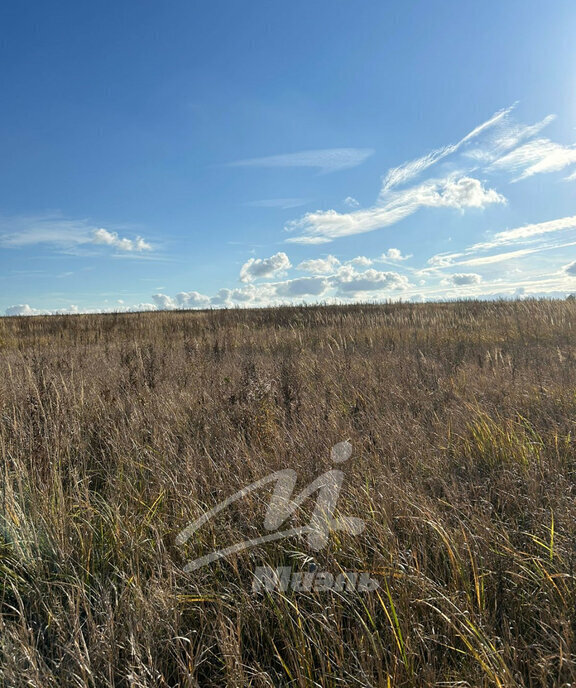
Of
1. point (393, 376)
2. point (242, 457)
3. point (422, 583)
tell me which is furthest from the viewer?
point (393, 376)

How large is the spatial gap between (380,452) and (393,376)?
2307 mm

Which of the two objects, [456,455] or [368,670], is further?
[456,455]

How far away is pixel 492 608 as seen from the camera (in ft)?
4.99

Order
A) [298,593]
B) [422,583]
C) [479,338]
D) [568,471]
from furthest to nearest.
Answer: [479,338] → [568,471] → [298,593] → [422,583]

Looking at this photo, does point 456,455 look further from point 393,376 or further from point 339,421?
point 393,376

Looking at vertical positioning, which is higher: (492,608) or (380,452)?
(380,452)

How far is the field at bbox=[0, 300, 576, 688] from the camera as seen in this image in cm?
131

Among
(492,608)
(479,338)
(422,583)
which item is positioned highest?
(479,338)

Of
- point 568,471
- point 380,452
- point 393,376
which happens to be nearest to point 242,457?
point 380,452

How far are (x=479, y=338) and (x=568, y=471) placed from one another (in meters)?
Result: 6.56

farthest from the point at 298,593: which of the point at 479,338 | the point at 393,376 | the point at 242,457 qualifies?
the point at 479,338

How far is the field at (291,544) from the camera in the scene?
131cm

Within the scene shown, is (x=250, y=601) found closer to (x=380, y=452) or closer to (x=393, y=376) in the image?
(x=380, y=452)

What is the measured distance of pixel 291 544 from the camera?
5.84 feet
